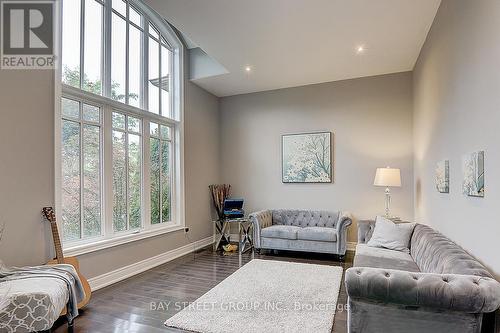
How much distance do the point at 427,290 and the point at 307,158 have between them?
4.02m

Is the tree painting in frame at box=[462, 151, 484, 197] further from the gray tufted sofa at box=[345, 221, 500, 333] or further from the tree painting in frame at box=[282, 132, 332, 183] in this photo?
the tree painting in frame at box=[282, 132, 332, 183]

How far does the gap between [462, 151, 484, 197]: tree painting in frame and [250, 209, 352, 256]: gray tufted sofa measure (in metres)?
2.37

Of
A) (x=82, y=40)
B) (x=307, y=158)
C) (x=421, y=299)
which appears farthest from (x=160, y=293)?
(x=307, y=158)

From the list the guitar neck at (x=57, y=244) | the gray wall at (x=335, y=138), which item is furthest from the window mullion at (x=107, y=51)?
the gray wall at (x=335, y=138)

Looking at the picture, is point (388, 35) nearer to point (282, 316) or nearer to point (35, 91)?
point (282, 316)

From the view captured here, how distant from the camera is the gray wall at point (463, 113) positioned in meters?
1.83

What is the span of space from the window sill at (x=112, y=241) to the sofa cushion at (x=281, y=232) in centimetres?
161

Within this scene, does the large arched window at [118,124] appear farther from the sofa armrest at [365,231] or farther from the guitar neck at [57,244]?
the sofa armrest at [365,231]

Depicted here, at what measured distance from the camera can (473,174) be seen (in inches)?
82.9

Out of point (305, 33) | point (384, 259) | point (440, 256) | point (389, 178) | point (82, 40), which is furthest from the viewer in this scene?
point (389, 178)

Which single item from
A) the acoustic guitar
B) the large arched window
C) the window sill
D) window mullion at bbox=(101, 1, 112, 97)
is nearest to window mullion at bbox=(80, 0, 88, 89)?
the large arched window

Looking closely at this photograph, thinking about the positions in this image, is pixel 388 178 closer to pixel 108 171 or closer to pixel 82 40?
pixel 108 171

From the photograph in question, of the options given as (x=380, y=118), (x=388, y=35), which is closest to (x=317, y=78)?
(x=380, y=118)

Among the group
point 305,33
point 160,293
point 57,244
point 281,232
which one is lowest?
point 160,293
